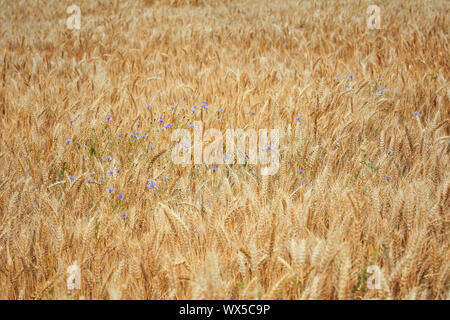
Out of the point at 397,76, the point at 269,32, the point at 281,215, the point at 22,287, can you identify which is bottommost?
the point at 22,287

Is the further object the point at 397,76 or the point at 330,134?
the point at 397,76

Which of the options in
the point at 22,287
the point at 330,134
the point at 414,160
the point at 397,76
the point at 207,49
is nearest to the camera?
the point at 22,287

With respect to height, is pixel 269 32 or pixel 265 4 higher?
pixel 265 4

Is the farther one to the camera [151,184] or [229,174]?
[229,174]

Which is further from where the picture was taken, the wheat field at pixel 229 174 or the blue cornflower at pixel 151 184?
the blue cornflower at pixel 151 184

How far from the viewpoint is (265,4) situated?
7.89m

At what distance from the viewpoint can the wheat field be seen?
107 centimetres

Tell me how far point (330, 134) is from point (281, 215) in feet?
3.37

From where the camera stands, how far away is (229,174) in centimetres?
184

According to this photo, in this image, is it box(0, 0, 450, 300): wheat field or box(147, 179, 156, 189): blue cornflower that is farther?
box(147, 179, 156, 189): blue cornflower

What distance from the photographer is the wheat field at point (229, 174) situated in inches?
42.2
